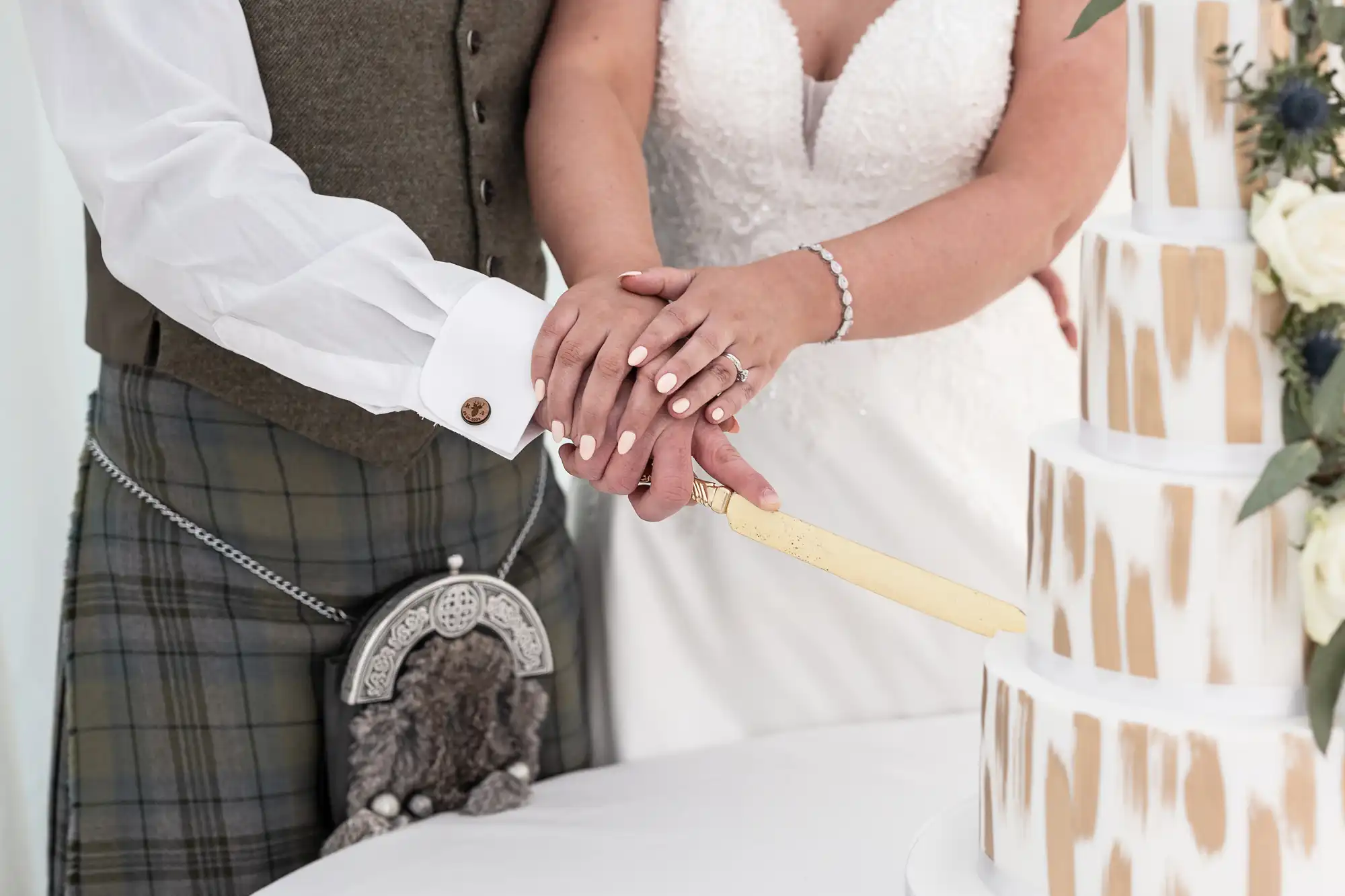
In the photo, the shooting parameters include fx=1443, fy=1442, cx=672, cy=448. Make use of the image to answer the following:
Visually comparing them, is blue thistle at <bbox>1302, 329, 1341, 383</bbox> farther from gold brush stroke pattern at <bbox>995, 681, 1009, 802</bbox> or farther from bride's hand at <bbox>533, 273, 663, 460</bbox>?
bride's hand at <bbox>533, 273, 663, 460</bbox>

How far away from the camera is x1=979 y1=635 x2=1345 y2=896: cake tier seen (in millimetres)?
850

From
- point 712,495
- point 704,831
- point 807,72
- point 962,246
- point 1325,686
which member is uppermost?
point 807,72

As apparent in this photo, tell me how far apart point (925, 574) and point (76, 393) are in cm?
160

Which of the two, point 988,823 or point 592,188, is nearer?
point 988,823

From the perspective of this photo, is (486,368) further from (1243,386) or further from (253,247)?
(1243,386)

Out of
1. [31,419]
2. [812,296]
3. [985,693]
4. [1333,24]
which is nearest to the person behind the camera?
[1333,24]

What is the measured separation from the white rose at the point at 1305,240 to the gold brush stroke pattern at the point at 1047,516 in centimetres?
19

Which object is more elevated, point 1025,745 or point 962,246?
point 962,246

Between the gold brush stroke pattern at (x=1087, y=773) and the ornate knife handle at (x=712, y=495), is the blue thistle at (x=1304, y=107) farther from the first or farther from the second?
the ornate knife handle at (x=712, y=495)

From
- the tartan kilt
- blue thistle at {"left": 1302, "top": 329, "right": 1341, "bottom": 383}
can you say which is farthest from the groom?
blue thistle at {"left": 1302, "top": 329, "right": 1341, "bottom": 383}

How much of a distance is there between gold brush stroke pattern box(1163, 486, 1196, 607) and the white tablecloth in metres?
0.45

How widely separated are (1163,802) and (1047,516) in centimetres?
19

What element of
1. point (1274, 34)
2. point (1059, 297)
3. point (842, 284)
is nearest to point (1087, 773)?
point (1274, 34)

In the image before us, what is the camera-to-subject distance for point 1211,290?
0.85m
